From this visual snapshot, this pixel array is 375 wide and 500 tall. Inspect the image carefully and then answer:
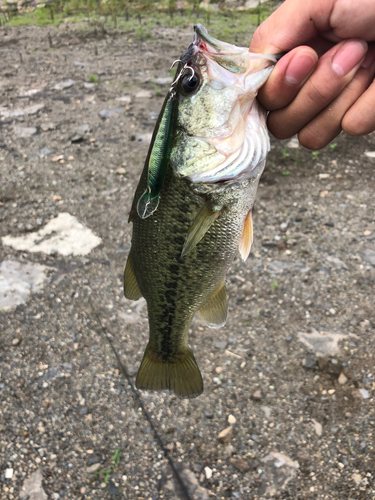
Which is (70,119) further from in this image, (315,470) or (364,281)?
(315,470)

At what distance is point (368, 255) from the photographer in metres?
3.93

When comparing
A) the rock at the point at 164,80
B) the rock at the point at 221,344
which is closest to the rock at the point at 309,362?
the rock at the point at 221,344

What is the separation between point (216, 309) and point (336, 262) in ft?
7.09

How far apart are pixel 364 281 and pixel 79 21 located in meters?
9.06

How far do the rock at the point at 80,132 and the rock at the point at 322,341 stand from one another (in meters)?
3.61

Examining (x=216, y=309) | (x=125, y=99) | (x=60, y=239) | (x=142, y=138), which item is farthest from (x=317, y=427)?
(x=125, y=99)

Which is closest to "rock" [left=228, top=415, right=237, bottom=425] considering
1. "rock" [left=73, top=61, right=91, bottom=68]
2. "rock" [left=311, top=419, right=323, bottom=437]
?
"rock" [left=311, top=419, right=323, bottom=437]

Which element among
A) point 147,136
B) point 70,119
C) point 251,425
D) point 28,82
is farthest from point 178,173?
point 28,82

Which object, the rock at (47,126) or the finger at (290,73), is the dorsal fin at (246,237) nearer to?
the finger at (290,73)

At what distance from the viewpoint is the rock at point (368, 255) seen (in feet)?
12.7

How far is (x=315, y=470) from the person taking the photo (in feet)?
8.68

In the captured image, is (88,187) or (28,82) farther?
(28,82)

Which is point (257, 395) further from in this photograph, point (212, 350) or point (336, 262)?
point (336, 262)

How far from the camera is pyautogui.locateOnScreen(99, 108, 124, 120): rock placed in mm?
5957
